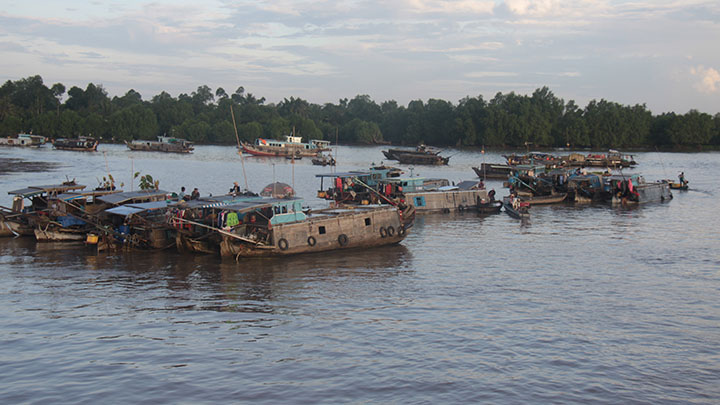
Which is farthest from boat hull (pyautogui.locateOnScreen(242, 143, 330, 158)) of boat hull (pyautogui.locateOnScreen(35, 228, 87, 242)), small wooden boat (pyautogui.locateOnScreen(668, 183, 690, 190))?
boat hull (pyautogui.locateOnScreen(35, 228, 87, 242))

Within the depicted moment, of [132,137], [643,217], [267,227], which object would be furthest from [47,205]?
[132,137]

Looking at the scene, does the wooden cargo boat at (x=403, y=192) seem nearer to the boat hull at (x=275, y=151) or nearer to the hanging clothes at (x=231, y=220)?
the hanging clothes at (x=231, y=220)

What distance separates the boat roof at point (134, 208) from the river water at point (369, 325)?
226cm

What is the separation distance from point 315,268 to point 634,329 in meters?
14.2

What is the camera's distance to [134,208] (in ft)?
105

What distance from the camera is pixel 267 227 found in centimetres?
2941

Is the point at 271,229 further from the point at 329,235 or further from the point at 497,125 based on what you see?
the point at 497,125

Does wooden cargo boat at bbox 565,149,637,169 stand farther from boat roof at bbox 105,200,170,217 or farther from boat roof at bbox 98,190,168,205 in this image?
boat roof at bbox 105,200,170,217

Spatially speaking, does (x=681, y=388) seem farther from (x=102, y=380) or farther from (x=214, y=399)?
(x=102, y=380)

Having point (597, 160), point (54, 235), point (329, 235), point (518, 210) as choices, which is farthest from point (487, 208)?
point (597, 160)

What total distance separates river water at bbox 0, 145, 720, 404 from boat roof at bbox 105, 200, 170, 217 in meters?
2.26

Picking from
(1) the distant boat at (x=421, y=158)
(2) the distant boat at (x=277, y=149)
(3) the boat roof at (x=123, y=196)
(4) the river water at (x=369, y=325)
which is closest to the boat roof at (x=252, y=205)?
Result: (4) the river water at (x=369, y=325)

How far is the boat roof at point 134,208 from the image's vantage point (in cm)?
3144

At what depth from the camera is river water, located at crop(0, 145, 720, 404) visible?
623 inches
